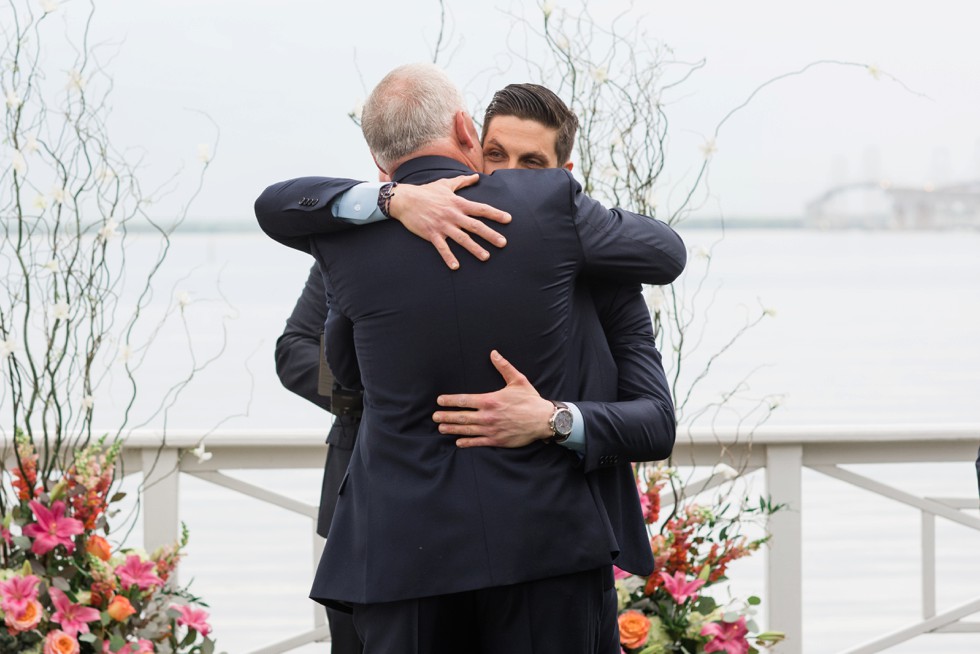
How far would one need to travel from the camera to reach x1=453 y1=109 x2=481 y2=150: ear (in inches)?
68.3

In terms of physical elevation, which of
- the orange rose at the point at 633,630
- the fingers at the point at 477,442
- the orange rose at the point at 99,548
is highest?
the fingers at the point at 477,442

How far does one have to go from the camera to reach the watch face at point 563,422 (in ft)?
5.53

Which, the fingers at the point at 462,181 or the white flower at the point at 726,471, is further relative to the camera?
the white flower at the point at 726,471

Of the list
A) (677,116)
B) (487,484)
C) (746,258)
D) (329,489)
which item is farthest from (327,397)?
(746,258)

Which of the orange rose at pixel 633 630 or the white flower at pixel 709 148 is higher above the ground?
the white flower at pixel 709 148

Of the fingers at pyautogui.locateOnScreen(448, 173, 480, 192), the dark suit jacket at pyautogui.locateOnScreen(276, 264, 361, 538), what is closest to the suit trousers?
the fingers at pyautogui.locateOnScreen(448, 173, 480, 192)

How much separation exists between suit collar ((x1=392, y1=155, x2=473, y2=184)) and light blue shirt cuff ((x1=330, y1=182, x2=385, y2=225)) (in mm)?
49

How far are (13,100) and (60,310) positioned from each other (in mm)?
502

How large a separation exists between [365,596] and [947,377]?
1531 centimetres

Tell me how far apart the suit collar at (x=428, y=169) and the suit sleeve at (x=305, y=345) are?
800mm

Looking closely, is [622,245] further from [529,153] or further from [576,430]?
[529,153]

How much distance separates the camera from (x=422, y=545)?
65.8 inches

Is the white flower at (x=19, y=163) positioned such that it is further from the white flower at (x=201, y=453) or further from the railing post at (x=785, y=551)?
the railing post at (x=785, y=551)

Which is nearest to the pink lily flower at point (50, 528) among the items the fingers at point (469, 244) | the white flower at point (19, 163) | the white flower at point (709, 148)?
the white flower at point (19, 163)
